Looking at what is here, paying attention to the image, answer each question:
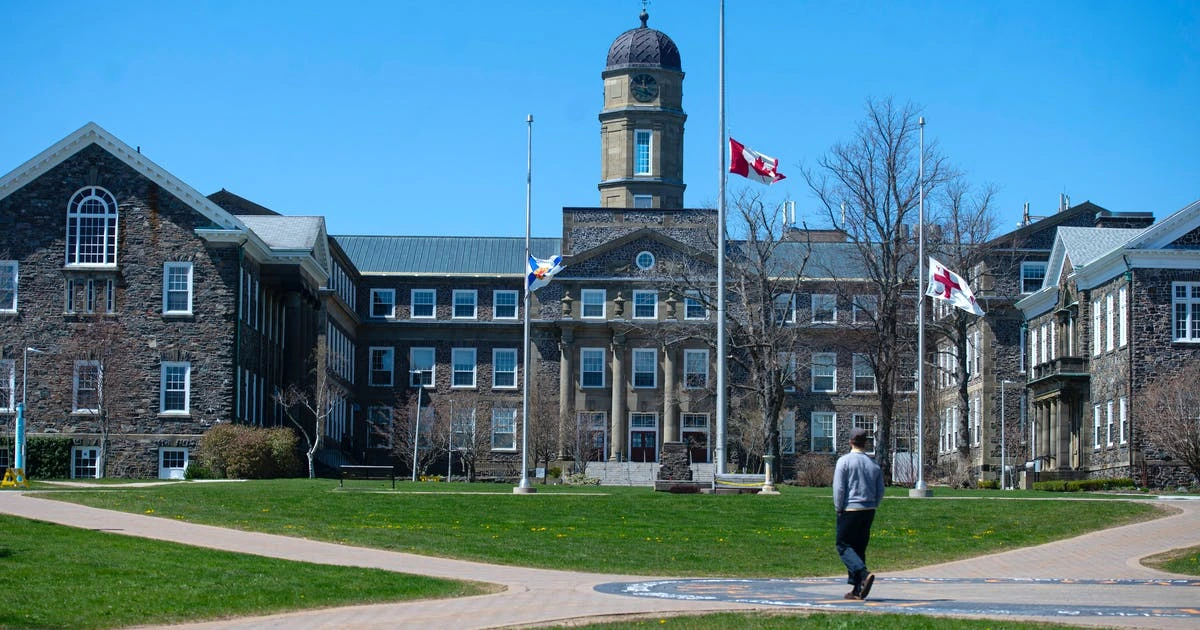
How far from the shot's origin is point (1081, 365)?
63.0m

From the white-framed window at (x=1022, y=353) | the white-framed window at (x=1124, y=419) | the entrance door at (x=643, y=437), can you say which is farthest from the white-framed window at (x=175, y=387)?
the white-framed window at (x=1022, y=353)

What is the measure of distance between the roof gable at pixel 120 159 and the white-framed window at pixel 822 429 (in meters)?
38.3

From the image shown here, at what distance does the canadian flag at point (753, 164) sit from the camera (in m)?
42.8

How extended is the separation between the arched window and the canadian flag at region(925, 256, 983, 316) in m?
29.8

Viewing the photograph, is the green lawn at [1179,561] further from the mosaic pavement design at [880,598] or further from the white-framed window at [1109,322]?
the white-framed window at [1109,322]

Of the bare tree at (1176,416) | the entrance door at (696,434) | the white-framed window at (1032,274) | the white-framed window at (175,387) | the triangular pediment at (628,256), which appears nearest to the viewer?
the bare tree at (1176,416)

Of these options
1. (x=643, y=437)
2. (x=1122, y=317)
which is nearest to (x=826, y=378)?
(x=643, y=437)

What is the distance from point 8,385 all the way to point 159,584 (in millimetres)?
43902

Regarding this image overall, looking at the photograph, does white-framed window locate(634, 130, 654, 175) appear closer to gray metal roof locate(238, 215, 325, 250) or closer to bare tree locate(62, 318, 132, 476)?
gray metal roof locate(238, 215, 325, 250)

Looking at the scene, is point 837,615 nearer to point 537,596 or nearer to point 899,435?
point 537,596

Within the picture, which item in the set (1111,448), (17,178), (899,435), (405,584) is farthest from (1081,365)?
(405,584)

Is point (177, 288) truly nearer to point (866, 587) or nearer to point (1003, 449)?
point (1003, 449)

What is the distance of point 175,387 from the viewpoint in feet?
197

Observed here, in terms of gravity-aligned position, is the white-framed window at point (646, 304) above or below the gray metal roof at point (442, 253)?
below
